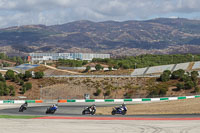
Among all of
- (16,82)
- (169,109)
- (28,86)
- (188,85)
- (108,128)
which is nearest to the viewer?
(108,128)

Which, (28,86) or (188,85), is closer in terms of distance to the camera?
(188,85)

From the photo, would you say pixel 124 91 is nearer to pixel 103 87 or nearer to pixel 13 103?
pixel 103 87

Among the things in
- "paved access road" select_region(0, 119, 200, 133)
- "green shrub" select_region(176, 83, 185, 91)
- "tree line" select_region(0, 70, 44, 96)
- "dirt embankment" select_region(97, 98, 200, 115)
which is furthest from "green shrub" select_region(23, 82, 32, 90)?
"paved access road" select_region(0, 119, 200, 133)

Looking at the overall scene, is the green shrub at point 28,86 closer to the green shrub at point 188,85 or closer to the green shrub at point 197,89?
the green shrub at point 188,85

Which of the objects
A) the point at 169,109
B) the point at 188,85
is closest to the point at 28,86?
the point at 188,85

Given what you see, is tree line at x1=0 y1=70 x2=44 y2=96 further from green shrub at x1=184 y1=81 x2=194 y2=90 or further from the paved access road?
the paved access road

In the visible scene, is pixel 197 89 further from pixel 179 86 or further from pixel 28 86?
pixel 28 86

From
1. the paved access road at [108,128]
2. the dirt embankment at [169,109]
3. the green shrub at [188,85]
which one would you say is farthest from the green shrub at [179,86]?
the paved access road at [108,128]

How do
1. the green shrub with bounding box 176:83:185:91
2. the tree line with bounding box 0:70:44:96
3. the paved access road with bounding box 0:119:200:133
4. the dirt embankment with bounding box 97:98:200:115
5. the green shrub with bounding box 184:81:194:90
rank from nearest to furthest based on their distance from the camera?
the paved access road with bounding box 0:119:200:133
the dirt embankment with bounding box 97:98:200:115
the green shrub with bounding box 176:83:185:91
the green shrub with bounding box 184:81:194:90
the tree line with bounding box 0:70:44:96

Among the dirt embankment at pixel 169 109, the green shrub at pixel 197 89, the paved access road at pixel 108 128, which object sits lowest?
the green shrub at pixel 197 89

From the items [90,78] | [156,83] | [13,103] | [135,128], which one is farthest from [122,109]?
[90,78]

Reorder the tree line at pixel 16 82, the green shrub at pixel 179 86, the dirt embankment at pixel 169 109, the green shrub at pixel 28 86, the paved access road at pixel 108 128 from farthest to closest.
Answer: the green shrub at pixel 28 86 → the tree line at pixel 16 82 → the green shrub at pixel 179 86 → the dirt embankment at pixel 169 109 → the paved access road at pixel 108 128

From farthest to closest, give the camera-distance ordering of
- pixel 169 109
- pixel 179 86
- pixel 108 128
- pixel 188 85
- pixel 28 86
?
pixel 28 86, pixel 188 85, pixel 179 86, pixel 169 109, pixel 108 128

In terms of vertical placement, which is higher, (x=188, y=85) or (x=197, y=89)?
(x=188, y=85)
